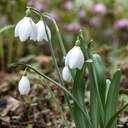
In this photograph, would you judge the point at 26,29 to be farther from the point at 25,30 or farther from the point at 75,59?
the point at 75,59

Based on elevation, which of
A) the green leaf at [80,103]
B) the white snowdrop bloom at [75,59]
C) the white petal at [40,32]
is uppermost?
the white petal at [40,32]

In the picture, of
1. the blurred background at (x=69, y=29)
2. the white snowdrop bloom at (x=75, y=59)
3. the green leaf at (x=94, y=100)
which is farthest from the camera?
the blurred background at (x=69, y=29)

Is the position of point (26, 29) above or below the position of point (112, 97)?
above

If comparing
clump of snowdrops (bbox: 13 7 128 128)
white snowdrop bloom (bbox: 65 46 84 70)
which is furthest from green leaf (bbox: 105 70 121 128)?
white snowdrop bloom (bbox: 65 46 84 70)

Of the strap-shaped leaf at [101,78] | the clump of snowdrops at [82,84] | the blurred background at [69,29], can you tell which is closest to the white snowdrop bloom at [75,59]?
the clump of snowdrops at [82,84]

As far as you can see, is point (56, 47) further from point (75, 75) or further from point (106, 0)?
point (75, 75)

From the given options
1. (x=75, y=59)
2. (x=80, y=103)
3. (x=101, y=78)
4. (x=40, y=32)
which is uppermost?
(x=40, y=32)

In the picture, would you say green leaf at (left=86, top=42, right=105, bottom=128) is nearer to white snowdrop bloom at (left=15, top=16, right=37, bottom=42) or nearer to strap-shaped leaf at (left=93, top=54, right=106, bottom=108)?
strap-shaped leaf at (left=93, top=54, right=106, bottom=108)

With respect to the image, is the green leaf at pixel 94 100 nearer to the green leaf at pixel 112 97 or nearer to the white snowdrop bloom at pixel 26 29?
the green leaf at pixel 112 97

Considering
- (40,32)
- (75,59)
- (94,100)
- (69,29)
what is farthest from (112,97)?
(69,29)
